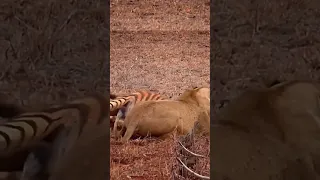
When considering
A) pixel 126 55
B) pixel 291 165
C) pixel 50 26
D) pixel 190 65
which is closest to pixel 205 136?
pixel 190 65

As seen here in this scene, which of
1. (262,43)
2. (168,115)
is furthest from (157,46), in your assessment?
(262,43)

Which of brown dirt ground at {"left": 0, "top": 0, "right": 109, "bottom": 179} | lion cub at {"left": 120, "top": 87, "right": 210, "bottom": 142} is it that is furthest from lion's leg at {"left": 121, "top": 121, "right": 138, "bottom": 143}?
brown dirt ground at {"left": 0, "top": 0, "right": 109, "bottom": 179}

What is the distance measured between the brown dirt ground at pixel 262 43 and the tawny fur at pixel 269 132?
1.5 inches

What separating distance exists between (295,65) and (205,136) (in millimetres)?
602

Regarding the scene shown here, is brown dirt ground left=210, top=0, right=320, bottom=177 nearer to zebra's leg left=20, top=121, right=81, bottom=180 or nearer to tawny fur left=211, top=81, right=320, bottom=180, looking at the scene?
tawny fur left=211, top=81, right=320, bottom=180

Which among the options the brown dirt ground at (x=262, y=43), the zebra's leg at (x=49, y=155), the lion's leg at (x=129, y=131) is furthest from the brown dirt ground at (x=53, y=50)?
the lion's leg at (x=129, y=131)

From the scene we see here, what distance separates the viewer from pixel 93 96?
1237mm

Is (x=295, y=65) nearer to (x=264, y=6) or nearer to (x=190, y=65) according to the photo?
(x=264, y=6)

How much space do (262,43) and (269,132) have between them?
0.23m

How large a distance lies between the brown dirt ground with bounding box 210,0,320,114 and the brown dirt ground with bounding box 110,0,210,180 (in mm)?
573

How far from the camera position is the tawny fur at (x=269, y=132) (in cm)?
125

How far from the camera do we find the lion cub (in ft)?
5.95

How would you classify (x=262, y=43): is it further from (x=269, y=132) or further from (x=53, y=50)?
(x=53, y=50)

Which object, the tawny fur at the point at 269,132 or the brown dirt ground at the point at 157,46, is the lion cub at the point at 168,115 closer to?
the brown dirt ground at the point at 157,46
